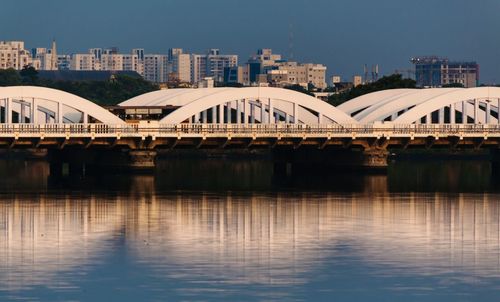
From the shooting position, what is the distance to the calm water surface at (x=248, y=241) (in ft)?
140

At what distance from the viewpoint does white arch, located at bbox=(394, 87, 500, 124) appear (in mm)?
98938

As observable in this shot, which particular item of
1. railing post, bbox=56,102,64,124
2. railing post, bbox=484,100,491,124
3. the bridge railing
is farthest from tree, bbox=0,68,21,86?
the bridge railing

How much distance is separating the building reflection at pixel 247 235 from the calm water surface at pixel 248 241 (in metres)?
0.06

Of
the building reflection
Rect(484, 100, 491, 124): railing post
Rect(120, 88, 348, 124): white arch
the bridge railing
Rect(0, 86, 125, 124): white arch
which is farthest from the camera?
Rect(484, 100, 491, 124): railing post

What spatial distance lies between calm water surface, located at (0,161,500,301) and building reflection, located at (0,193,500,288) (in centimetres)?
6

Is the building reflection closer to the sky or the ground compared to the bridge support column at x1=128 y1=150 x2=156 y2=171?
closer to the ground

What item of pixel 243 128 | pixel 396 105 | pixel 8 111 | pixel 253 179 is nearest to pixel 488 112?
pixel 396 105

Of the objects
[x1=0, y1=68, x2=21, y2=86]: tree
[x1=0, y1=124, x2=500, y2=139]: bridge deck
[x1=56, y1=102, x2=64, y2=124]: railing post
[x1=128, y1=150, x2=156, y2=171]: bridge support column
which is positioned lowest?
[x1=128, y1=150, x2=156, y2=171]: bridge support column

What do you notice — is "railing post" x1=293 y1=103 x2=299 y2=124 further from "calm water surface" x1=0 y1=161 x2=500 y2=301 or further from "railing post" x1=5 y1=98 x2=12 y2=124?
"railing post" x1=5 y1=98 x2=12 y2=124

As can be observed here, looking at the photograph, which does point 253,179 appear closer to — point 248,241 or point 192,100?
point 192,100

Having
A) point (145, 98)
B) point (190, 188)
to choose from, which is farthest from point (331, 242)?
point (145, 98)

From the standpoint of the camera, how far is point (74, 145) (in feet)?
296

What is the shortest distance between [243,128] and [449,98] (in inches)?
592

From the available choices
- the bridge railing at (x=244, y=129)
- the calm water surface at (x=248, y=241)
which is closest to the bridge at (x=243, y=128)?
the bridge railing at (x=244, y=129)
